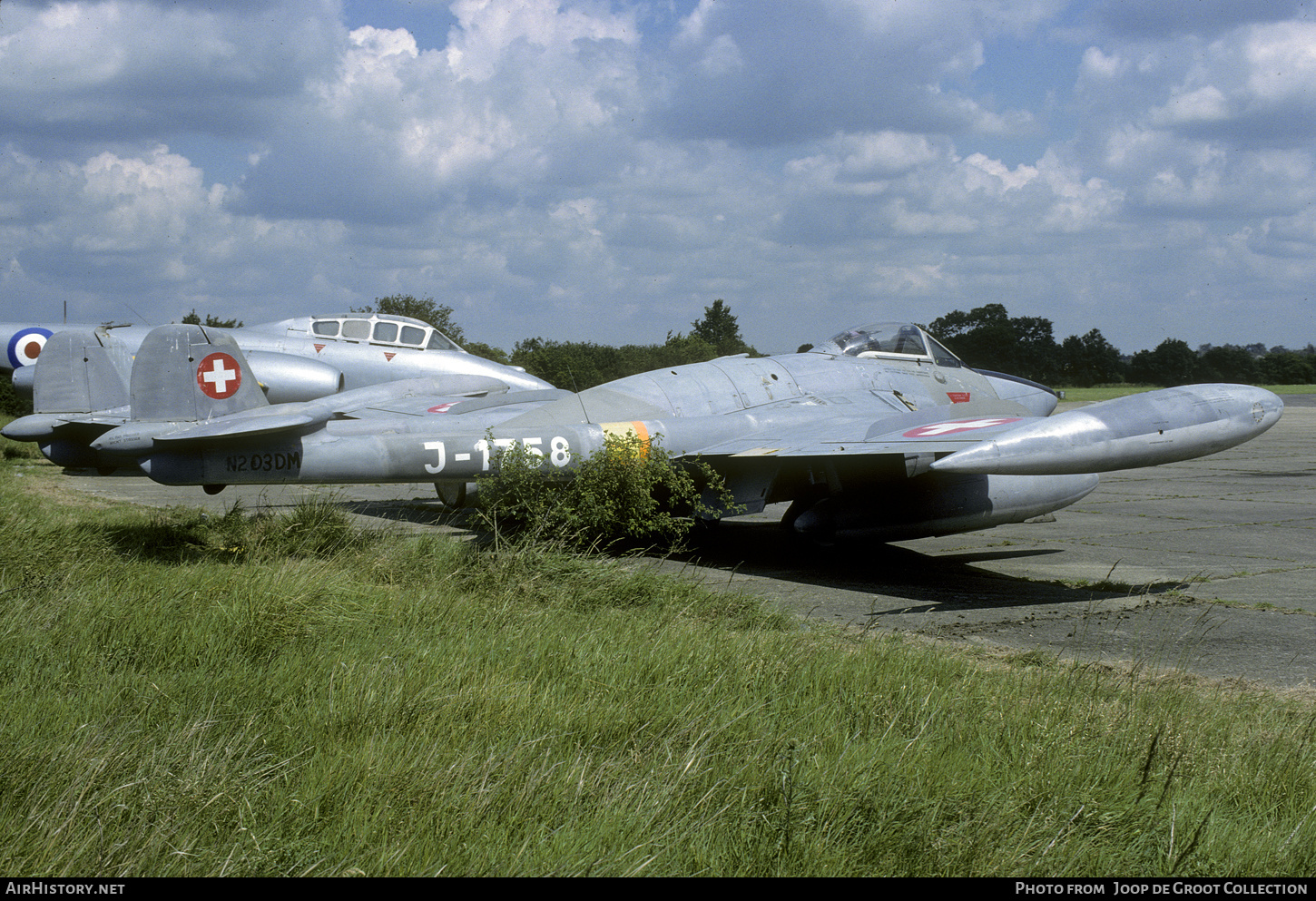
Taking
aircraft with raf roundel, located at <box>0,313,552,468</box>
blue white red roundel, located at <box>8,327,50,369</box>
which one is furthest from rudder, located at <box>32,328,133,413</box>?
blue white red roundel, located at <box>8,327,50,369</box>

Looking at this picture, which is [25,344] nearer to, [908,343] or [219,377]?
[219,377]

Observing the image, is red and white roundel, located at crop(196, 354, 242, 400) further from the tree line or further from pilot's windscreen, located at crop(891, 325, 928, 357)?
the tree line

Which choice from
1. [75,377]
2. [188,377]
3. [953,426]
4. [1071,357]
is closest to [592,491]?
[953,426]

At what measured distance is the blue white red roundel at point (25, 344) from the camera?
60.6 ft

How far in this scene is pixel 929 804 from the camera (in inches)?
132

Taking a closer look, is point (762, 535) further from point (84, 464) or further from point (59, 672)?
point (59, 672)

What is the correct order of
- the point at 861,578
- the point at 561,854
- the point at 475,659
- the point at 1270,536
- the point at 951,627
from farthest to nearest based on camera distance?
the point at 1270,536 < the point at 861,578 < the point at 951,627 < the point at 475,659 < the point at 561,854

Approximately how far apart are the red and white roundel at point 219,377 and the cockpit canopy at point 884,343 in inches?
273

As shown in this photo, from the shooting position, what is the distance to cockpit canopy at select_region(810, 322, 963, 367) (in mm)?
12266

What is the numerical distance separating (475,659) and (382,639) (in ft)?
2.53

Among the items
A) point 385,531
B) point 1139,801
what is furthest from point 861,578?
point 1139,801

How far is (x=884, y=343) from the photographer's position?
12.4 metres

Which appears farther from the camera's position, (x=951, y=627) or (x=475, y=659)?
(x=951, y=627)

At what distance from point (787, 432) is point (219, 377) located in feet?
19.9
